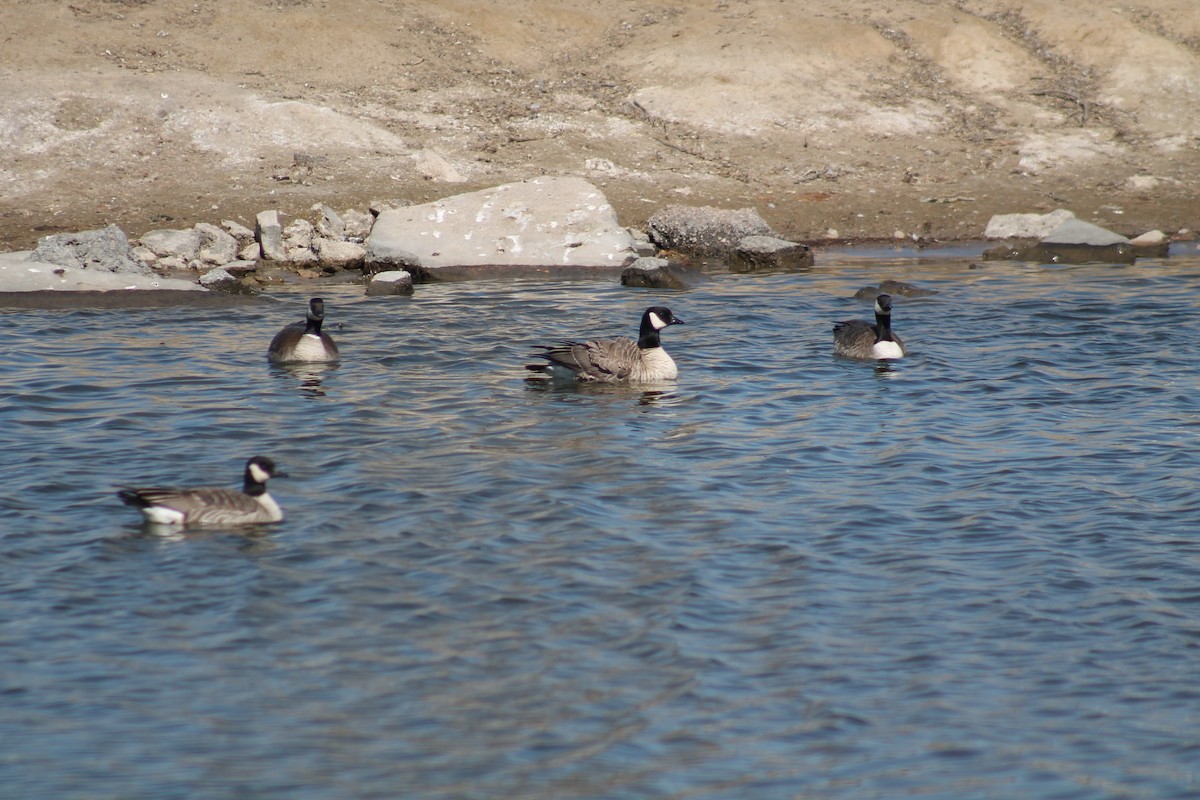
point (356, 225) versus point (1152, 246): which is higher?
point (356, 225)

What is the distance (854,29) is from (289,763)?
2284 centimetres

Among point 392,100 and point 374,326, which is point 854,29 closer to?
point 392,100

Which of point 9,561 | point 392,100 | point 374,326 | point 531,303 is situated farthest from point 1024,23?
point 9,561

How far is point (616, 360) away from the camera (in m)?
14.3

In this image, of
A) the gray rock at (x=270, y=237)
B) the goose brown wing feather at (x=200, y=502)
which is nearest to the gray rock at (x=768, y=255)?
the gray rock at (x=270, y=237)

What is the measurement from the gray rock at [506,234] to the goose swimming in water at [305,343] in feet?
15.8

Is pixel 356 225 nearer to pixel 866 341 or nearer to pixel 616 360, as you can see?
pixel 616 360

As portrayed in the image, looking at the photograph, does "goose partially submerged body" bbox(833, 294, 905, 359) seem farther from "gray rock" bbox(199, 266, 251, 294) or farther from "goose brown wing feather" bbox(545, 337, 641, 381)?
"gray rock" bbox(199, 266, 251, 294)

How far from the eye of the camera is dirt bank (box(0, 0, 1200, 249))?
21.8 metres

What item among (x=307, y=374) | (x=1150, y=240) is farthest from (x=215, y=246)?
(x=1150, y=240)

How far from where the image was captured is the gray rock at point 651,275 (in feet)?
62.0

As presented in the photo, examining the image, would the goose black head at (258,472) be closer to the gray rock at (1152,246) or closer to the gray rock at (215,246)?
the gray rock at (215,246)

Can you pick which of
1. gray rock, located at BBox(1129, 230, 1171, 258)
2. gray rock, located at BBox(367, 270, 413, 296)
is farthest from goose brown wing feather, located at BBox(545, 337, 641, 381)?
gray rock, located at BBox(1129, 230, 1171, 258)

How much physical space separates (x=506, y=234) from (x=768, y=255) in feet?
12.6
